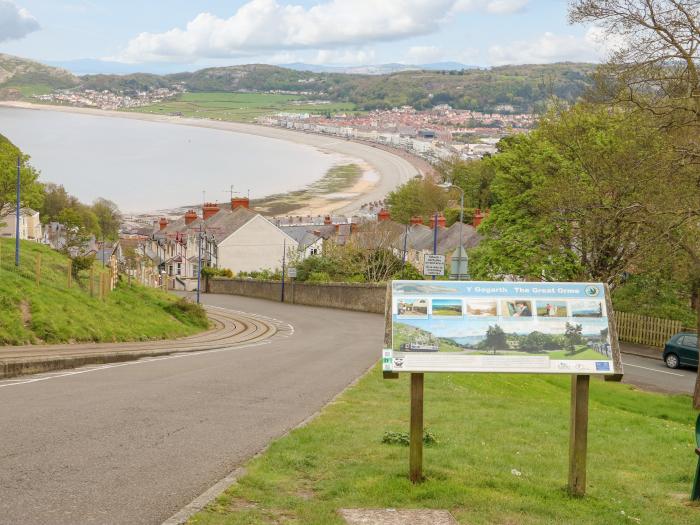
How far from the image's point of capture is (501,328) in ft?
29.3

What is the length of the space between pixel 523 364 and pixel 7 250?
26.9m

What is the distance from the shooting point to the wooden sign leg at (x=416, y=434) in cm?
905

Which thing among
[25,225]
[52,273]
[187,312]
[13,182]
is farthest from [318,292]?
[52,273]

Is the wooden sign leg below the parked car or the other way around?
the other way around

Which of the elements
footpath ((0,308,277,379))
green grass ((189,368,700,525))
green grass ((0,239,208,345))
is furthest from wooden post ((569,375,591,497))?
green grass ((0,239,208,345))

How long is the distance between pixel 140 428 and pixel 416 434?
4.67m

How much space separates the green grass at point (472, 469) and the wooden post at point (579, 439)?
0.18 m

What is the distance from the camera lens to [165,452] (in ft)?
35.0

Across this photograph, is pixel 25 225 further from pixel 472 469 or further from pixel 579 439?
pixel 579 439

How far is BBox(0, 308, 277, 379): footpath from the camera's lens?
18.8 metres

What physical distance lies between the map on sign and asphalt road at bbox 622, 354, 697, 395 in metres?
18.0

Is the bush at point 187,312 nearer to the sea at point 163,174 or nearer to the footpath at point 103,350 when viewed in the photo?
the footpath at point 103,350

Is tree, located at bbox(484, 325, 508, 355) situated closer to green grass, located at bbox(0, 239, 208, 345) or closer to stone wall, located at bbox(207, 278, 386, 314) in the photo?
green grass, located at bbox(0, 239, 208, 345)

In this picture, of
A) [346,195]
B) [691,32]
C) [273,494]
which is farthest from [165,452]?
[346,195]
